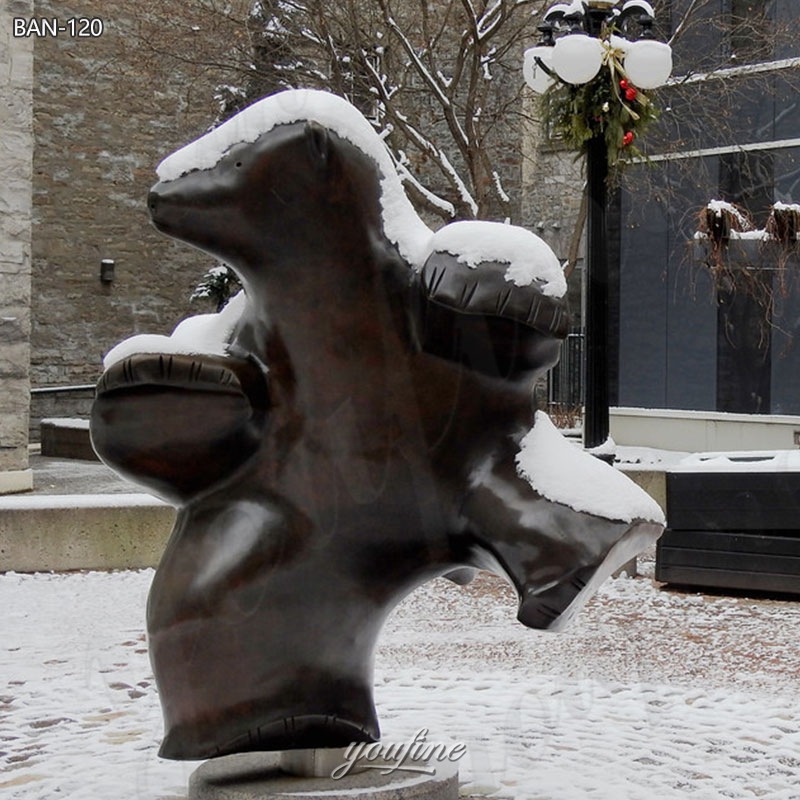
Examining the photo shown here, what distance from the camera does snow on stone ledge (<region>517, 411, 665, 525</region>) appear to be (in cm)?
291

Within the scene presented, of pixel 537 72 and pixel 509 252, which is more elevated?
pixel 537 72

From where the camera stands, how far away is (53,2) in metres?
18.1

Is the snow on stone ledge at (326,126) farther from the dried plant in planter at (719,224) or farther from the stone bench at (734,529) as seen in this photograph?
the dried plant in planter at (719,224)

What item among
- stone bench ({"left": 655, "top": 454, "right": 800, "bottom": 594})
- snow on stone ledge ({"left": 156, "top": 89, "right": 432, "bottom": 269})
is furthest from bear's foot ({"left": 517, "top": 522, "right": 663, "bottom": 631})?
stone bench ({"left": 655, "top": 454, "right": 800, "bottom": 594})

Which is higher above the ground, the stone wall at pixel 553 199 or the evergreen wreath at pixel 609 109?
the stone wall at pixel 553 199

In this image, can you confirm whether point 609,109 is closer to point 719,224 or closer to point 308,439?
point 719,224

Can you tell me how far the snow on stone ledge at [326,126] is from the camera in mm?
3002

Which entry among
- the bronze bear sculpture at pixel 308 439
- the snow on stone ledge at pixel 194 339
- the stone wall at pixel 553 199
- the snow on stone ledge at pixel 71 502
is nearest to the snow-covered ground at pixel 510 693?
the snow on stone ledge at pixel 71 502

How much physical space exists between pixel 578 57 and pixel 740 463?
3028 mm

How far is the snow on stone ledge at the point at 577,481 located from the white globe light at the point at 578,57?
589 centimetres

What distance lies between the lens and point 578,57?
8.41 metres

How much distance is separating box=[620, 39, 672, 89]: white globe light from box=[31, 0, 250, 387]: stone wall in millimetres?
10784

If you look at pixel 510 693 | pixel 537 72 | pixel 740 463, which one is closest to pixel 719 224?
pixel 537 72

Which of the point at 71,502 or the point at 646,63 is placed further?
the point at 646,63
